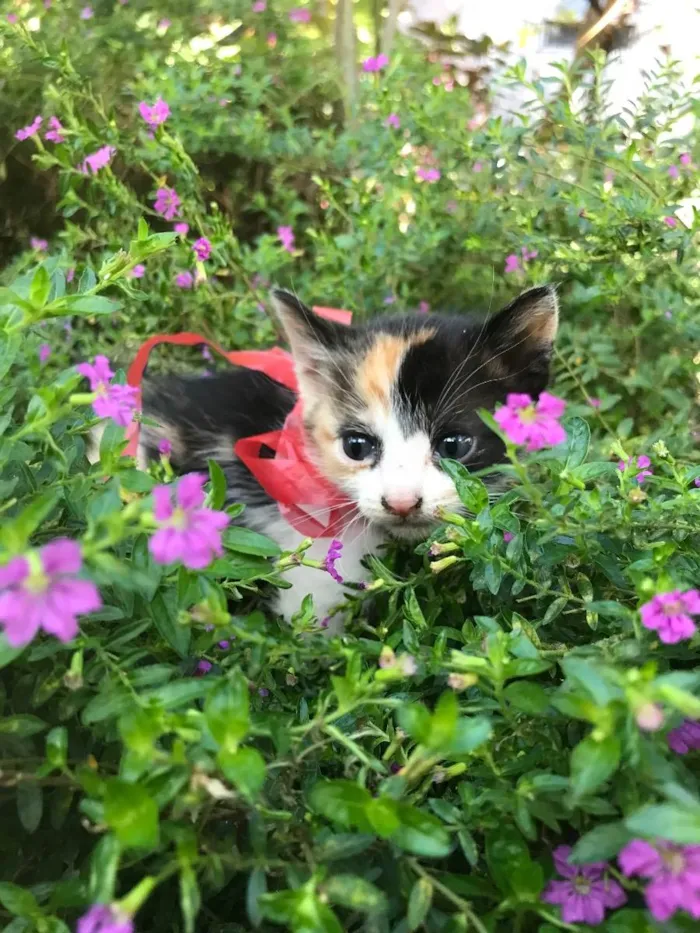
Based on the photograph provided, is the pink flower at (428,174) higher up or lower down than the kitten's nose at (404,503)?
higher up

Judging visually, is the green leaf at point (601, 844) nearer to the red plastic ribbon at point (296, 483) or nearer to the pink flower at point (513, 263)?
the red plastic ribbon at point (296, 483)

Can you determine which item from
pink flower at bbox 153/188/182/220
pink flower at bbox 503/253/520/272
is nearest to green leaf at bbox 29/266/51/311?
pink flower at bbox 153/188/182/220

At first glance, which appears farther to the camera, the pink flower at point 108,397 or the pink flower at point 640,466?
the pink flower at point 640,466

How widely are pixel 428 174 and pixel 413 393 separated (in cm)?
60

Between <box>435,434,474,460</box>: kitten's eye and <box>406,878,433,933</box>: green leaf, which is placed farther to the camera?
<box>435,434,474,460</box>: kitten's eye

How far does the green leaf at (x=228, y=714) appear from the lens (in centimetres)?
39

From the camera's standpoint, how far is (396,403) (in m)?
1.06

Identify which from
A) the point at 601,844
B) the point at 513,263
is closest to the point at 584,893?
the point at 601,844

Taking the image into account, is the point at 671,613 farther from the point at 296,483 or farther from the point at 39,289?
the point at 296,483

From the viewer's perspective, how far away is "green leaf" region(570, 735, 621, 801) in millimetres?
365

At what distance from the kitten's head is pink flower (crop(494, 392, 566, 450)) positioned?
476 millimetres

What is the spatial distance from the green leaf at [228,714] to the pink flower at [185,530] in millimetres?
92

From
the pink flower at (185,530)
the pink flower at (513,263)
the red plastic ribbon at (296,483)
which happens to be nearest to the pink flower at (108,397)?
→ the pink flower at (185,530)

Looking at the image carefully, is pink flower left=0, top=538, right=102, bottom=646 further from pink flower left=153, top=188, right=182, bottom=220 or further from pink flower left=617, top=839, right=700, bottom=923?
pink flower left=153, top=188, right=182, bottom=220
